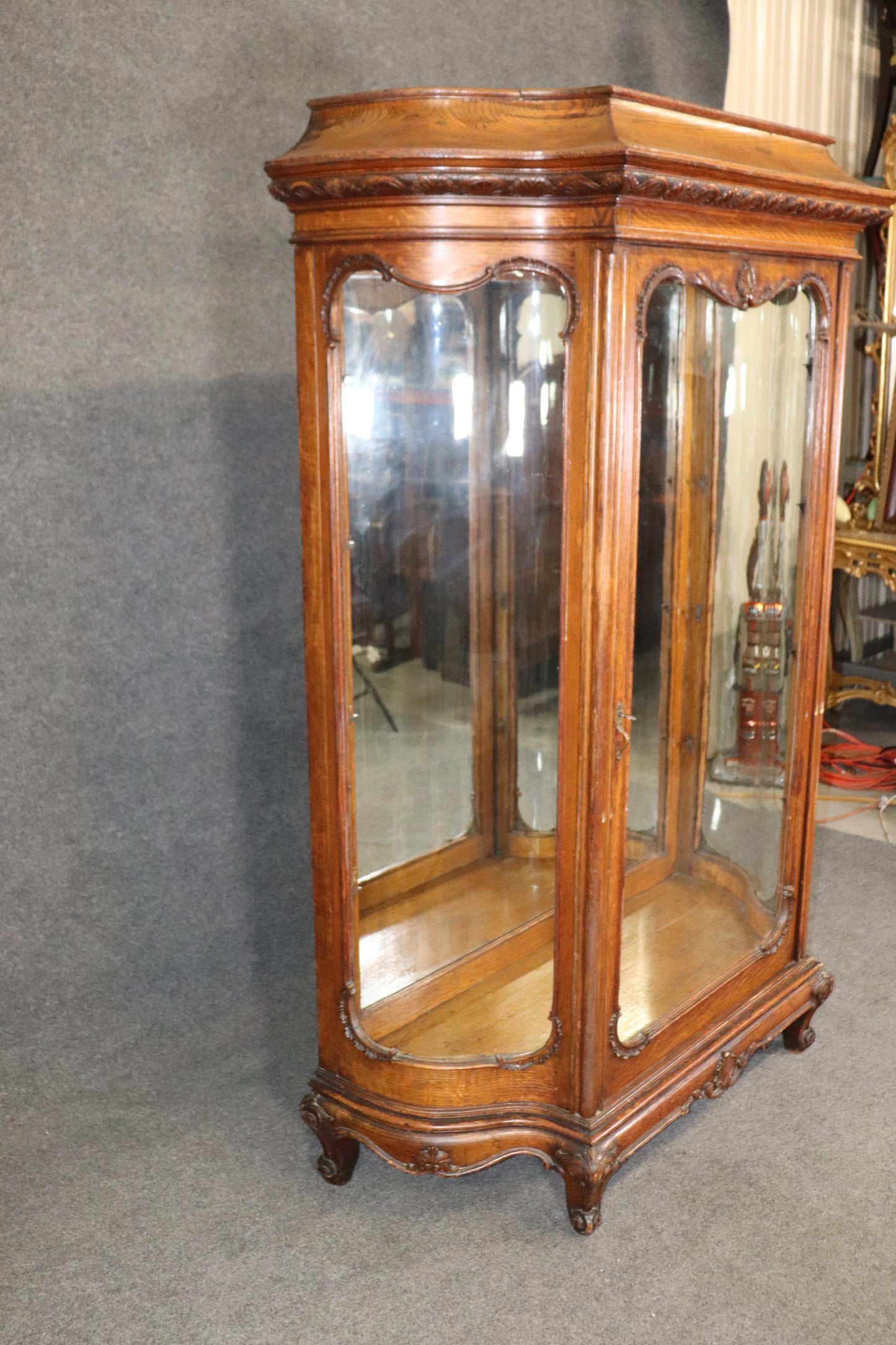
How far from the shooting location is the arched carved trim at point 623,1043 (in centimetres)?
174

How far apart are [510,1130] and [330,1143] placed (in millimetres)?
276

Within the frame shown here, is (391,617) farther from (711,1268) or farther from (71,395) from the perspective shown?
(711,1268)

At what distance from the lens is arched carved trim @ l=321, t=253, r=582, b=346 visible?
1.47 metres

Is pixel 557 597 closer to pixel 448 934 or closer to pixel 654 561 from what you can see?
pixel 654 561

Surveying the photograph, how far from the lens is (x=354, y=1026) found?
5.81 ft

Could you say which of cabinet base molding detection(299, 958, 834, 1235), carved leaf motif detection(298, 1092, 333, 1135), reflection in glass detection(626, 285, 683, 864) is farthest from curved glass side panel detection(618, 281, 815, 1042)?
carved leaf motif detection(298, 1092, 333, 1135)

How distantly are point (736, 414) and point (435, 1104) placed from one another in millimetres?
1080

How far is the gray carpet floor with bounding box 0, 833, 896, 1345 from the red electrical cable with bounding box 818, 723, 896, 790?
132 cm

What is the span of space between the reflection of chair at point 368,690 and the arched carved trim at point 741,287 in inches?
21.8

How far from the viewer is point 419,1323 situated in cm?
158

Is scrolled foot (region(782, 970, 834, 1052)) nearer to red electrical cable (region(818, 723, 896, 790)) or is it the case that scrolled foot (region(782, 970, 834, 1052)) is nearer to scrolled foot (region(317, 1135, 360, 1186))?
scrolled foot (region(317, 1135, 360, 1186))

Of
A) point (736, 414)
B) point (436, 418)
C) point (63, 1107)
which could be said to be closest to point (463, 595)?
point (436, 418)

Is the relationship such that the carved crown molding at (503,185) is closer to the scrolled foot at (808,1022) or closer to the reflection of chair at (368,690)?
the reflection of chair at (368,690)

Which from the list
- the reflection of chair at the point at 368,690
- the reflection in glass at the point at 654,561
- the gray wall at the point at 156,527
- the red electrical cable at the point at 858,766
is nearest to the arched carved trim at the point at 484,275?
the reflection in glass at the point at 654,561
